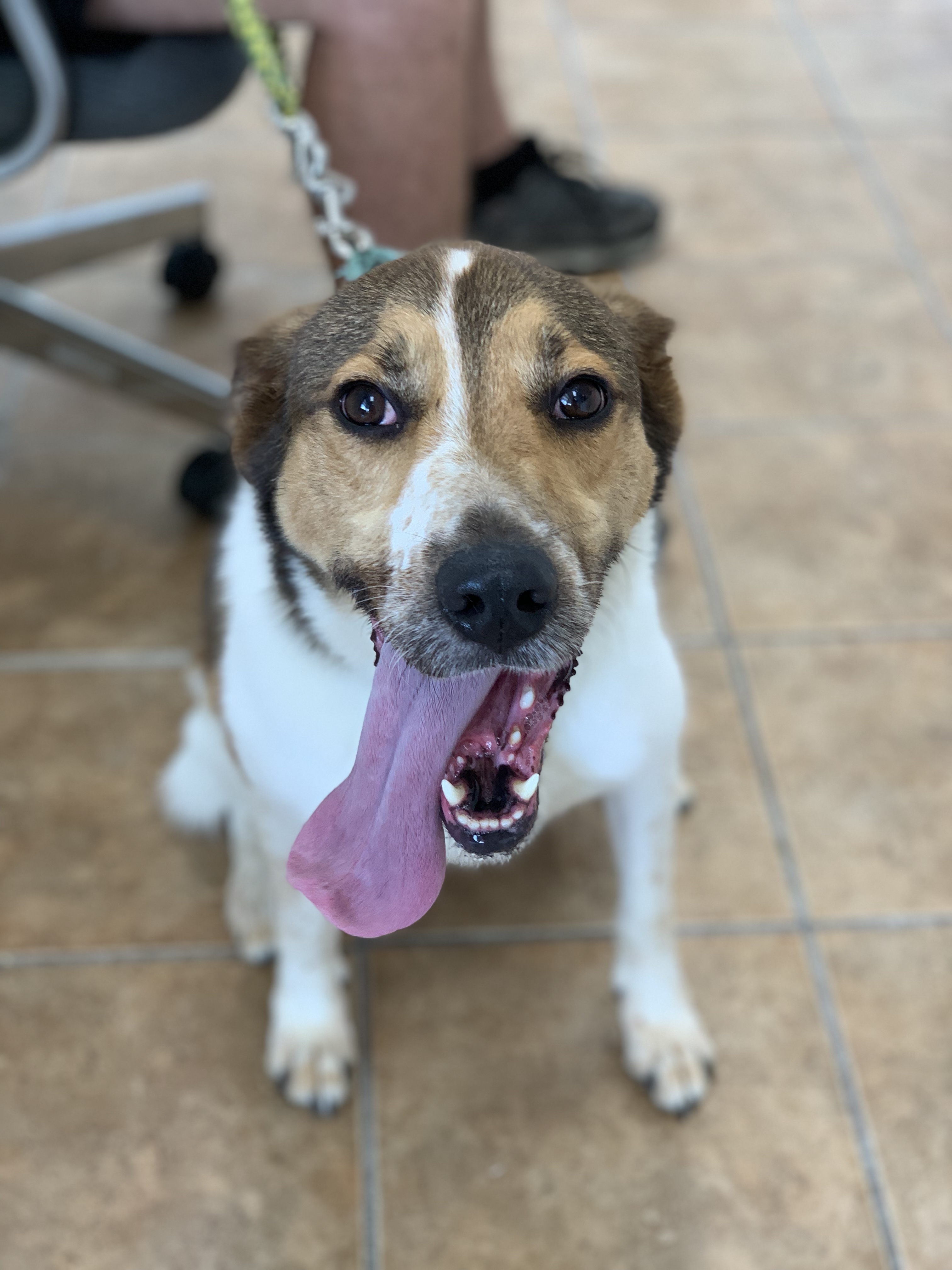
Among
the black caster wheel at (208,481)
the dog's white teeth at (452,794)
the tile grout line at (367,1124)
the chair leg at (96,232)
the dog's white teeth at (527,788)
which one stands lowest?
the tile grout line at (367,1124)

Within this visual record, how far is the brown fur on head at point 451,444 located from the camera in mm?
1164

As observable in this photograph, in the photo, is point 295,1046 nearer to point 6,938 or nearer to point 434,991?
point 434,991

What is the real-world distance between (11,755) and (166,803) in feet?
1.23

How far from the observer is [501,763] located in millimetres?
1288

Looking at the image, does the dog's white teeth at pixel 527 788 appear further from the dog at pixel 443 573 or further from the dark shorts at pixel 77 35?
the dark shorts at pixel 77 35

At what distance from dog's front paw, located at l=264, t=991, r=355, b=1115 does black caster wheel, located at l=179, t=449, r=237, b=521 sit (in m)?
1.15

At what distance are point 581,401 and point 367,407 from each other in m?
0.23

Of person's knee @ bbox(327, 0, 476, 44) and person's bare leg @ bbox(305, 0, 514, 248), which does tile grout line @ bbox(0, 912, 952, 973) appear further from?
person's knee @ bbox(327, 0, 476, 44)

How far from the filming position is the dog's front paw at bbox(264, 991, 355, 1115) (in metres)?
1.72

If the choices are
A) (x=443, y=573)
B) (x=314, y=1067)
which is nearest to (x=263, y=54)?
(x=443, y=573)

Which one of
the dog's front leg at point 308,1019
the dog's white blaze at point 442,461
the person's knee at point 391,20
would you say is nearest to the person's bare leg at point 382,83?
the person's knee at point 391,20

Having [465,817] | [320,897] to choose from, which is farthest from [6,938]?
[465,817]

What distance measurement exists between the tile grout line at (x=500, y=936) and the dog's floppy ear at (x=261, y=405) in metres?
0.89

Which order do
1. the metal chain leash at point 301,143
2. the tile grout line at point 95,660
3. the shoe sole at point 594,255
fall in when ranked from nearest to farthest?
the metal chain leash at point 301,143
the tile grout line at point 95,660
the shoe sole at point 594,255
